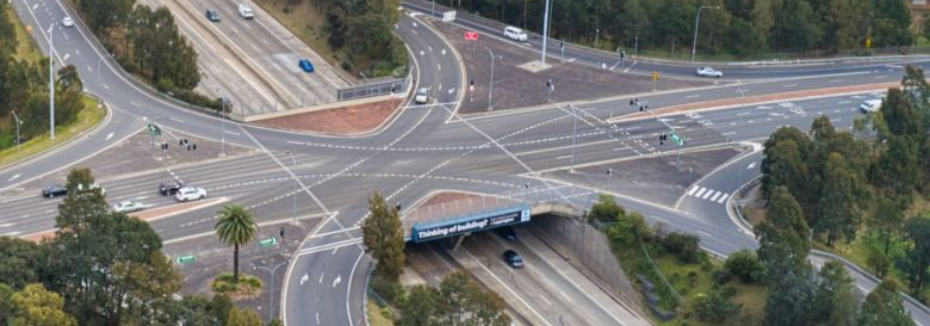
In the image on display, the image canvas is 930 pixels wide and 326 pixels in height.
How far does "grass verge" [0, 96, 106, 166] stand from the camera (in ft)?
484

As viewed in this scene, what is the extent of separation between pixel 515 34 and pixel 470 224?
6328 centimetres

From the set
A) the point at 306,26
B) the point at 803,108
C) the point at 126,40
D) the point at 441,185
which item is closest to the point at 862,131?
the point at 803,108

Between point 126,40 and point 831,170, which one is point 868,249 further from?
point 126,40

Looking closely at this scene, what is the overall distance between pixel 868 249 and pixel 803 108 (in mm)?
40230

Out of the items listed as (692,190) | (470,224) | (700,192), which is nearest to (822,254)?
(700,192)

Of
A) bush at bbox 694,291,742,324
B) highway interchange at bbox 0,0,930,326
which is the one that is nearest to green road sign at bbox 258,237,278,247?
highway interchange at bbox 0,0,930,326

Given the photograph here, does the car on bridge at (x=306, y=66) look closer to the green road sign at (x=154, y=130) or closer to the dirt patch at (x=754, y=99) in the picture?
the green road sign at (x=154, y=130)

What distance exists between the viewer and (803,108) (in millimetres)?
176250

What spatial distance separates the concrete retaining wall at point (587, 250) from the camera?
446 feet

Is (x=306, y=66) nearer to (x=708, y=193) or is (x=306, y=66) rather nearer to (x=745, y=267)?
(x=708, y=193)

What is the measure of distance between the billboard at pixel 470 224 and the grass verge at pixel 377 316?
12209 millimetres

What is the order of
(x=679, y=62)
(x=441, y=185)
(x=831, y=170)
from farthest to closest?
(x=679, y=62) → (x=441, y=185) → (x=831, y=170)

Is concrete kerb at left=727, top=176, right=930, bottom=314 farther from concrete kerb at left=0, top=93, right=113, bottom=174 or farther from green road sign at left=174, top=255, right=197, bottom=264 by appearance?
concrete kerb at left=0, top=93, right=113, bottom=174

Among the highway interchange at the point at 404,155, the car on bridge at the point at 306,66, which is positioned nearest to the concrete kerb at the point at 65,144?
the highway interchange at the point at 404,155
